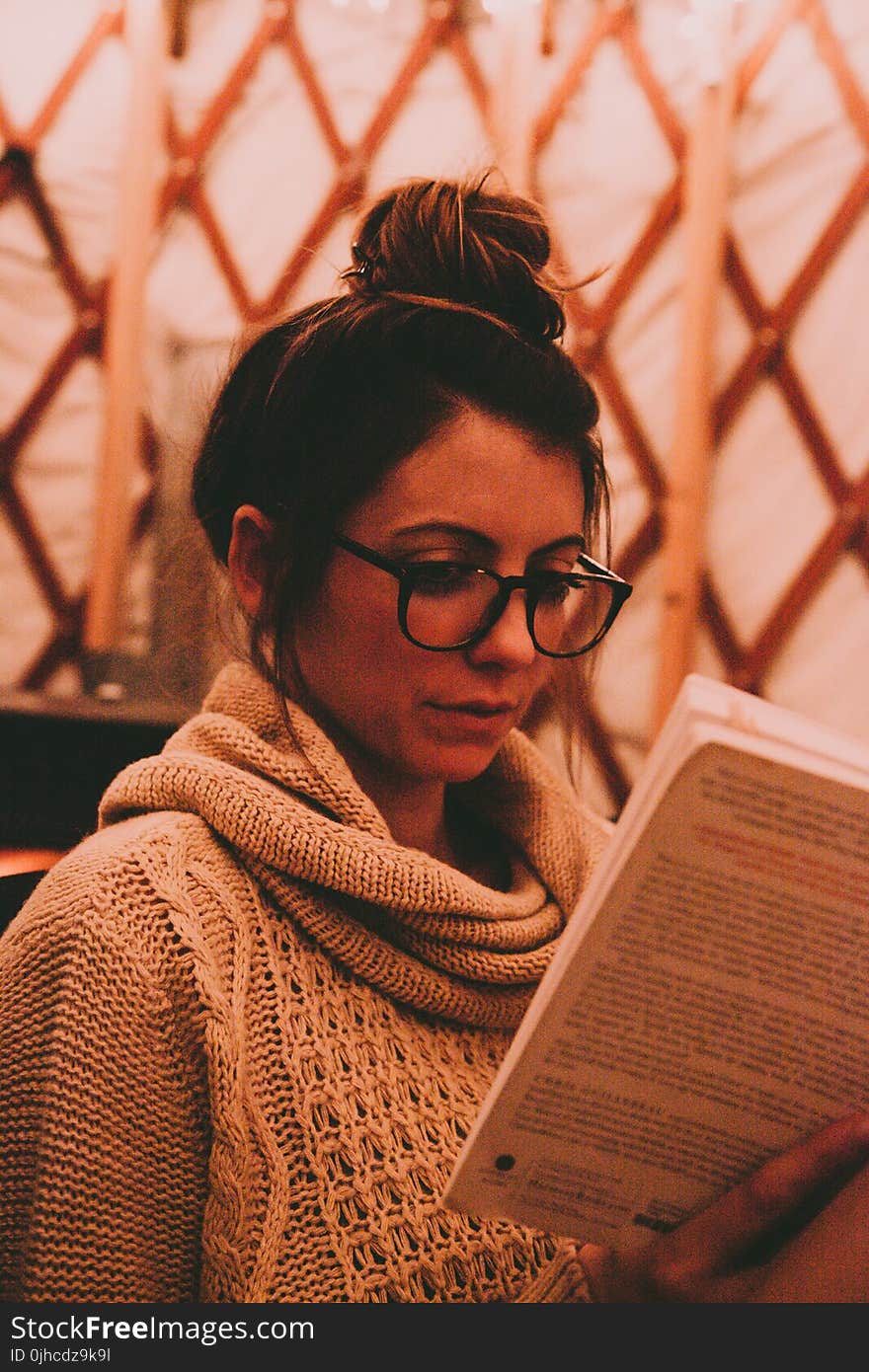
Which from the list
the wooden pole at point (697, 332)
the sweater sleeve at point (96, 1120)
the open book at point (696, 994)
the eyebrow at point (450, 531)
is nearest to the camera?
the open book at point (696, 994)

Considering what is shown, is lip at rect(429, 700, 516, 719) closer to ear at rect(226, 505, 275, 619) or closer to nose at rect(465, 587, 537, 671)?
nose at rect(465, 587, 537, 671)

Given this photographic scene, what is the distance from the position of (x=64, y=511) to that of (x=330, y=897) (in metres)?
1.53

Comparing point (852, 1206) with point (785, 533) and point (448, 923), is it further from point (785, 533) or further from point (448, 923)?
point (785, 533)

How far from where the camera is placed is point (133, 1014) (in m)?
0.52

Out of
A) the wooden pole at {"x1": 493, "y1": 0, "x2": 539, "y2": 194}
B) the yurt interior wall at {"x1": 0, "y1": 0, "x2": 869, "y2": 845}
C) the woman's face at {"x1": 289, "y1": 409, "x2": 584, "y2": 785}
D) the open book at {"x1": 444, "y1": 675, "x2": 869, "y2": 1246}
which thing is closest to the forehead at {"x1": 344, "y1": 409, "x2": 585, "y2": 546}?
the woman's face at {"x1": 289, "y1": 409, "x2": 584, "y2": 785}

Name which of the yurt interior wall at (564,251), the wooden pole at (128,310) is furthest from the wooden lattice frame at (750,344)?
the wooden pole at (128,310)

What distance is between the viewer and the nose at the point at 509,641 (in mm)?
Answer: 613

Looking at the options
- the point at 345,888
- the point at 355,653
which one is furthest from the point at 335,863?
the point at 355,653

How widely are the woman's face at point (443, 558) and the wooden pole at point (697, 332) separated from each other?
111 centimetres

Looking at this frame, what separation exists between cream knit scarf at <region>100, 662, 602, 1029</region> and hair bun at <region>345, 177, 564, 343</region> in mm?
250

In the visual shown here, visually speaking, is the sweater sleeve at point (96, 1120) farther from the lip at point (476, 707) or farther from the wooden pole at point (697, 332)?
the wooden pole at point (697, 332)

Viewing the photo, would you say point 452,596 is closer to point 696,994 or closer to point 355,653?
point 355,653

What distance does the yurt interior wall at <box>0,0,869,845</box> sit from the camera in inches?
67.6

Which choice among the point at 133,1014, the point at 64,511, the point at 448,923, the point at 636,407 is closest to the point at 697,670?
the point at 636,407
